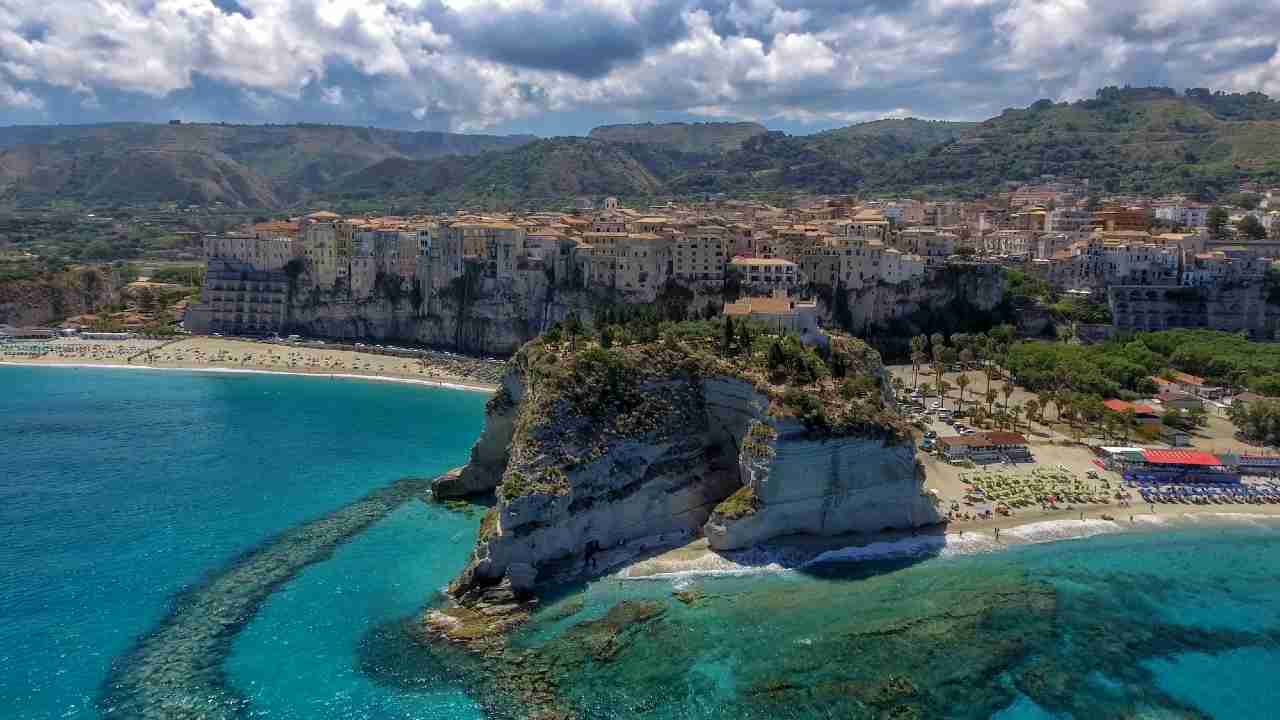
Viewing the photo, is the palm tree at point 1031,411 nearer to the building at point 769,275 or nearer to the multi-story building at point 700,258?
the building at point 769,275

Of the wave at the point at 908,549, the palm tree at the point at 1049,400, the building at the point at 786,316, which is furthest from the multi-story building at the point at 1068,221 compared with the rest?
the wave at the point at 908,549

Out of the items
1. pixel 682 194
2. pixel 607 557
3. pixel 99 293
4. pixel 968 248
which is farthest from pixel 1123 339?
pixel 682 194

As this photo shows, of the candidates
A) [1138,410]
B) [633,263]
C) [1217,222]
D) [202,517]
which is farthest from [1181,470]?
[1217,222]

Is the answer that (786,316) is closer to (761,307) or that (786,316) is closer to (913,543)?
(761,307)

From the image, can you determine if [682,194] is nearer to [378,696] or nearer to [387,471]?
[387,471]

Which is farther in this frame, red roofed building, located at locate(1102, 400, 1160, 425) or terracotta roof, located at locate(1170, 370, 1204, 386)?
terracotta roof, located at locate(1170, 370, 1204, 386)

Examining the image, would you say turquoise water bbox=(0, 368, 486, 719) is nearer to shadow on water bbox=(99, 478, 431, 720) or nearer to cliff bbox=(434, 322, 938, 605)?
shadow on water bbox=(99, 478, 431, 720)

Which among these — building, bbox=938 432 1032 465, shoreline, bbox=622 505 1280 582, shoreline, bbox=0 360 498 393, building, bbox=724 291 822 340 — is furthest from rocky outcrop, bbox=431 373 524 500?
shoreline, bbox=0 360 498 393
